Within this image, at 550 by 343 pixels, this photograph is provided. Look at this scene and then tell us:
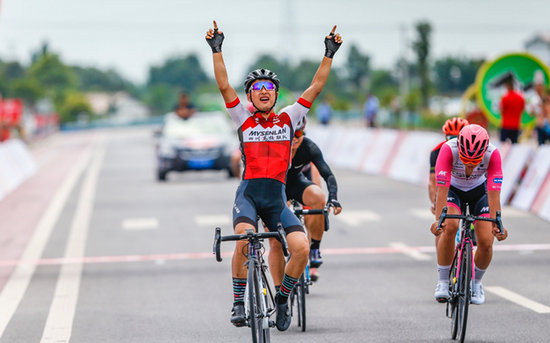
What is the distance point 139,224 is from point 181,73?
533ft

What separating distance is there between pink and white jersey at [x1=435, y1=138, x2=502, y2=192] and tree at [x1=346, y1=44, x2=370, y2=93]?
12585 cm

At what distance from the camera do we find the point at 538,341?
24.4 feet

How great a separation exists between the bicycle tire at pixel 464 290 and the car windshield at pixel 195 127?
719 inches

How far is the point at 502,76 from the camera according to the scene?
2322cm

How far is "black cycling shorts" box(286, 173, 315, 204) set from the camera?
372 inches

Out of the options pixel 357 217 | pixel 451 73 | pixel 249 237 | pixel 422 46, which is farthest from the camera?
pixel 451 73

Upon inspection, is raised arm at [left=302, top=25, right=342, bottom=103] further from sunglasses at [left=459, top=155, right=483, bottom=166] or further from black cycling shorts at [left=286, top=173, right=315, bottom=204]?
black cycling shorts at [left=286, top=173, right=315, bottom=204]

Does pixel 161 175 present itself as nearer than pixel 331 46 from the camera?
No

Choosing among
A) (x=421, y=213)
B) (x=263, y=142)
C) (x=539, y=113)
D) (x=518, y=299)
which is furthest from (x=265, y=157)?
(x=539, y=113)

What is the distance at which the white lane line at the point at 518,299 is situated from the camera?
8.80m

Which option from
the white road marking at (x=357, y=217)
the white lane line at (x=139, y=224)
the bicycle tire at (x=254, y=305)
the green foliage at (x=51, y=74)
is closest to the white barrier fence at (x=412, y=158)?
the white road marking at (x=357, y=217)

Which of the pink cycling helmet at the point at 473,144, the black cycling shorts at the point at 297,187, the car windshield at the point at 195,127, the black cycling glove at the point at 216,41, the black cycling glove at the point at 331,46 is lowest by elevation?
the car windshield at the point at 195,127

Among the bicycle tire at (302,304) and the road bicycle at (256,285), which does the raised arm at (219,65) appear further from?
the bicycle tire at (302,304)

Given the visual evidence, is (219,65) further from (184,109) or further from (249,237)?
(184,109)
